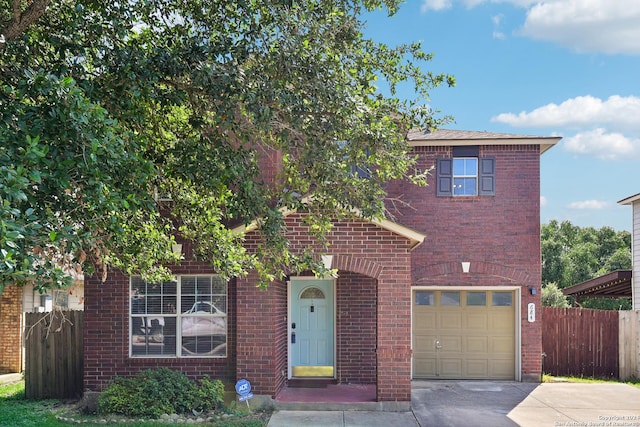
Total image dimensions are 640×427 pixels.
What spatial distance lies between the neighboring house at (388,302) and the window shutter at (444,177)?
0.02 m

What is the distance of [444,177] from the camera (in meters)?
17.2

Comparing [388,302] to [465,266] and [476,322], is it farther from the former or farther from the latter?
[476,322]

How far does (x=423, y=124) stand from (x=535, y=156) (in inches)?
297

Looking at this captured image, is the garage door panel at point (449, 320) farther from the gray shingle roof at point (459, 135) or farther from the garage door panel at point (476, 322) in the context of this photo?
the gray shingle roof at point (459, 135)

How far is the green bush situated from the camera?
1204 cm

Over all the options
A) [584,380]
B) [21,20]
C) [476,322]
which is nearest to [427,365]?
[476,322]

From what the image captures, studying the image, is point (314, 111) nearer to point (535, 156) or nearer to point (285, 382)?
point (285, 382)

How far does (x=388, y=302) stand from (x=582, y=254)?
41.1 metres

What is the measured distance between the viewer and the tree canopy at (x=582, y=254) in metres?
48.4

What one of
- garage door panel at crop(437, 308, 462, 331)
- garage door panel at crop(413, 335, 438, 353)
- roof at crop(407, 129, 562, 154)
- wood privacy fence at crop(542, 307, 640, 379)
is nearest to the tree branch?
roof at crop(407, 129, 562, 154)

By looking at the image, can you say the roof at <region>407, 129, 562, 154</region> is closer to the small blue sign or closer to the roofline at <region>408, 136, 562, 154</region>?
the roofline at <region>408, 136, 562, 154</region>

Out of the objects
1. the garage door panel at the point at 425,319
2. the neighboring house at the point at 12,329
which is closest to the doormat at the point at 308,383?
the garage door panel at the point at 425,319

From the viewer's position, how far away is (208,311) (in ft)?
45.4

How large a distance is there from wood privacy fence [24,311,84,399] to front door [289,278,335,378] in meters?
4.60
